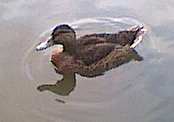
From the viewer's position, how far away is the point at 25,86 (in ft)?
16.0

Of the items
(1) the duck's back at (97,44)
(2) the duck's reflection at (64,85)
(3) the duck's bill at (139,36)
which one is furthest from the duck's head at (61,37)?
(3) the duck's bill at (139,36)

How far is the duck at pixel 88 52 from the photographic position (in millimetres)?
5141

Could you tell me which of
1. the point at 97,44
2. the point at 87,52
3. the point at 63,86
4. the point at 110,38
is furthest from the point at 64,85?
the point at 110,38

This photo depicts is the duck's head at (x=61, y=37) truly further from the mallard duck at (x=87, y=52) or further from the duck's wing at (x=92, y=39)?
the duck's wing at (x=92, y=39)

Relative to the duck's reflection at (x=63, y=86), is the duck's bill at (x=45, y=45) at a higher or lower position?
higher

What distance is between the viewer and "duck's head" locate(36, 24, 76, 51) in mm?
5113

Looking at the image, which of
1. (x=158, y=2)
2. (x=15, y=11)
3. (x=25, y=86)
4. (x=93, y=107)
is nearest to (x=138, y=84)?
(x=93, y=107)

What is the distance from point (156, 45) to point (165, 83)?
2.19 feet

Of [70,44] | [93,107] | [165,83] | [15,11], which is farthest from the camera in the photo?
[15,11]

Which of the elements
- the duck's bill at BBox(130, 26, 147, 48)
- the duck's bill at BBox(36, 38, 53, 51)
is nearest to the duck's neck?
the duck's bill at BBox(36, 38, 53, 51)

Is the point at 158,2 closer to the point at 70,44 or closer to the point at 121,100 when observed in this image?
the point at 70,44

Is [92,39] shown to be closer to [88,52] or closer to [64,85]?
[88,52]

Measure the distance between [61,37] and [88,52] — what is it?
33 cm

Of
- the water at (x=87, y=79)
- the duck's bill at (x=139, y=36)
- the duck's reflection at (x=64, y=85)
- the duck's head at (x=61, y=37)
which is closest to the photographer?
the water at (x=87, y=79)
